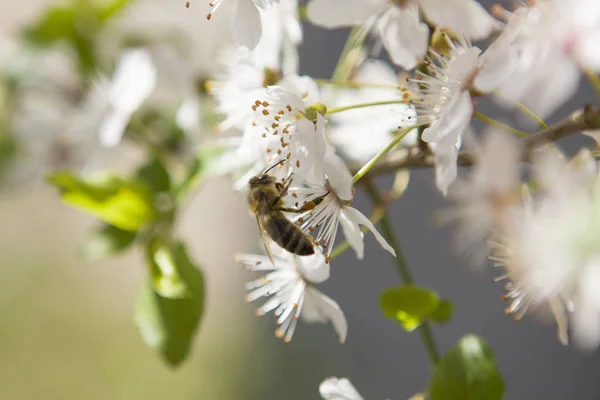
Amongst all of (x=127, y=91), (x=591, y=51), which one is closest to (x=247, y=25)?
(x=591, y=51)

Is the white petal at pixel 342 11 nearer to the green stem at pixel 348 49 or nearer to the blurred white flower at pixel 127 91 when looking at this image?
the green stem at pixel 348 49

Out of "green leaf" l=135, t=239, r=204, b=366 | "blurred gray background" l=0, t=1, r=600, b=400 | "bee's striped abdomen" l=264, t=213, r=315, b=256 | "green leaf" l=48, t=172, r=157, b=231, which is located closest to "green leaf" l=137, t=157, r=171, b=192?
"green leaf" l=48, t=172, r=157, b=231

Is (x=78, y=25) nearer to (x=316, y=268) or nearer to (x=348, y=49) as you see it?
(x=348, y=49)

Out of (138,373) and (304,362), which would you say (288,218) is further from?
(138,373)

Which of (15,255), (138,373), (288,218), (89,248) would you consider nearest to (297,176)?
(288,218)

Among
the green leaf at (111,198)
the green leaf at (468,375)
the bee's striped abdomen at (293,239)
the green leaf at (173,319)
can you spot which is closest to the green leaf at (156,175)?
the green leaf at (111,198)

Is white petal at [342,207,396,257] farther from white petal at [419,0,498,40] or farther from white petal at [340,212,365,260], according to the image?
white petal at [419,0,498,40]
